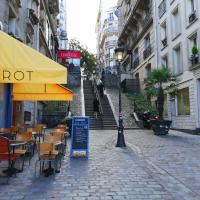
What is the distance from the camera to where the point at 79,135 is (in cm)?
1041

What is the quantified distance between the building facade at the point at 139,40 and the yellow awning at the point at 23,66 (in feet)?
72.2

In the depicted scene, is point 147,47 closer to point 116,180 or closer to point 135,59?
point 135,59

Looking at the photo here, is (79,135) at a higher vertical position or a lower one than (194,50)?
lower

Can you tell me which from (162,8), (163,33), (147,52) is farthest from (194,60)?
(147,52)

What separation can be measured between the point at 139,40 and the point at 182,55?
13.1 m

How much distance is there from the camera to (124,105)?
27719 mm

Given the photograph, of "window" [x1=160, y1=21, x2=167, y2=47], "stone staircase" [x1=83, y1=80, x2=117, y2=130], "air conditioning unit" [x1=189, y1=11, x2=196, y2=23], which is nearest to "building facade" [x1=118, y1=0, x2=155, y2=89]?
"window" [x1=160, y1=21, x2=167, y2=47]

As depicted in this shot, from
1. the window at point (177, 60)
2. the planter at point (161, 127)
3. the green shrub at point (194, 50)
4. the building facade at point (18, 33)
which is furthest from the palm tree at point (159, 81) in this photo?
the building facade at point (18, 33)

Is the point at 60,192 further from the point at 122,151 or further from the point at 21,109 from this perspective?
the point at 21,109

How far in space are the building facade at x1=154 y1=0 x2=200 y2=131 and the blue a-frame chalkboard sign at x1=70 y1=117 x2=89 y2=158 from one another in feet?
33.0

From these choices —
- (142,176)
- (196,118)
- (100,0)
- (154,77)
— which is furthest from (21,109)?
(100,0)

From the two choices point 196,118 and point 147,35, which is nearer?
point 196,118

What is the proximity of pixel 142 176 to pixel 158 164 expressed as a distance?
1706 mm

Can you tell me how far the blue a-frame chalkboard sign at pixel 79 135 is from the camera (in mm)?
10250
